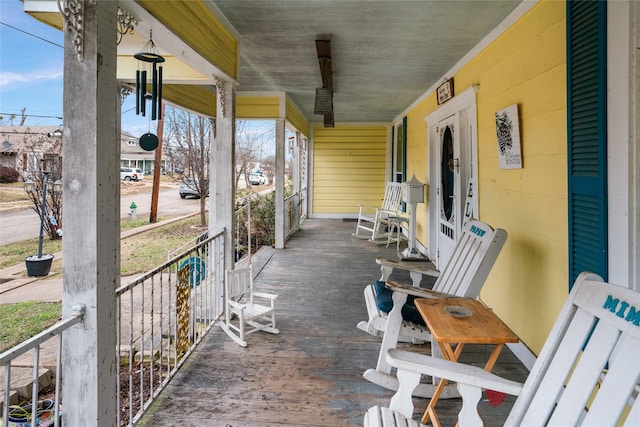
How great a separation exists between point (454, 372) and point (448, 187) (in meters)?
3.92

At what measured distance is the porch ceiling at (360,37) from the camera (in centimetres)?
280

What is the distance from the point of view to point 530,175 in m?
2.65

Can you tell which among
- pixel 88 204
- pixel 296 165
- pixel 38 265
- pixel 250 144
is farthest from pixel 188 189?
pixel 88 204

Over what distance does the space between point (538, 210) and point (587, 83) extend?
92 cm

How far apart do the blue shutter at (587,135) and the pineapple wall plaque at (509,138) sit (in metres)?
0.73

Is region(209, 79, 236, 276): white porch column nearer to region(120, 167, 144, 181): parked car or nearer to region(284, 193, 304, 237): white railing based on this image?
region(284, 193, 304, 237): white railing

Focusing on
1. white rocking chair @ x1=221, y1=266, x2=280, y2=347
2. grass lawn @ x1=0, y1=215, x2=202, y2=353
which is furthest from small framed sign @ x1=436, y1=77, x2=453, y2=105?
grass lawn @ x1=0, y1=215, x2=202, y2=353

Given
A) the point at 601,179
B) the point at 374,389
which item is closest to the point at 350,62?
the point at 601,179

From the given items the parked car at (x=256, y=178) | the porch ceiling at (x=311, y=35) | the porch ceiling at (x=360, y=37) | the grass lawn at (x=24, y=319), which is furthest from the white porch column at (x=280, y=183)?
the parked car at (x=256, y=178)

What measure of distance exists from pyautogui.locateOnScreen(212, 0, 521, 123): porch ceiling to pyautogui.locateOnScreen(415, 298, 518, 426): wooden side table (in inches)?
83.0

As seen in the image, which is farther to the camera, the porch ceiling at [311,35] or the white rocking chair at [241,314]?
the white rocking chair at [241,314]

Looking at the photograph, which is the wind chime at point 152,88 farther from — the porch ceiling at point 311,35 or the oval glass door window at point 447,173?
the oval glass door window at point 447,173

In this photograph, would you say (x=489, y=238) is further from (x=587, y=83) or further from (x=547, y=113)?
(x=587, y=83)

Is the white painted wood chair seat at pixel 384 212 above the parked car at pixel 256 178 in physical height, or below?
below
